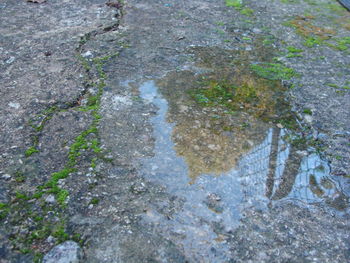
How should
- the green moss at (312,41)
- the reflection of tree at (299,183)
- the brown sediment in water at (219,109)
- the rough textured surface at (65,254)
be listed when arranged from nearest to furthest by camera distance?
the rough textured surface at (65,254)
the reflection of tree at (299,183)
the brown sediment in water at (219,109)
the green moss at (312,41)

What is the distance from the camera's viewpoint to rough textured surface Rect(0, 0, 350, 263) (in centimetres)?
164

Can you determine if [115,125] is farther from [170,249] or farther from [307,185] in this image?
[307,185]

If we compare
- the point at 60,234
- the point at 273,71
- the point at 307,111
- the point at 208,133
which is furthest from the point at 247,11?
the point at 60,234

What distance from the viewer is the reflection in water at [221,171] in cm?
173

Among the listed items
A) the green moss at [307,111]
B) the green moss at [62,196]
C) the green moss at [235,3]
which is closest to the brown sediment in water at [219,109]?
the green moss at [307,111]

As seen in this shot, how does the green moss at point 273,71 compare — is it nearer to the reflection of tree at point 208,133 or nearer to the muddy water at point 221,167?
the muddy water at point 221,167

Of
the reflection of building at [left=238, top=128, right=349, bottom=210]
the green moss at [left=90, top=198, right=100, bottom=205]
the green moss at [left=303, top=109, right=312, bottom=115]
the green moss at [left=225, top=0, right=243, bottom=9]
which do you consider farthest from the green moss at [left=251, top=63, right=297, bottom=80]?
the green moss at [left=90, top=198, right=100, bottom=205]

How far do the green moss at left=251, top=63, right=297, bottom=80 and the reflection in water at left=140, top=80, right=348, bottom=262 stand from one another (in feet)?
2.00

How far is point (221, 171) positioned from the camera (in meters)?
1.99

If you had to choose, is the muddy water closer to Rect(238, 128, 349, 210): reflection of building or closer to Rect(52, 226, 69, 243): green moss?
Rect(238, 128, 349, 210): reflection of building

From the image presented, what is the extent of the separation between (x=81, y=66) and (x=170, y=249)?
5.75 feet

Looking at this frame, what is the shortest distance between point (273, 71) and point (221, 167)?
125 centimetres

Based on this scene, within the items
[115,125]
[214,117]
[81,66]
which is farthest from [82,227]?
[81,66]

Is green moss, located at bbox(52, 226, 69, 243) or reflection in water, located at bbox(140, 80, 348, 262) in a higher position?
green moss, located at bbox(52, 226, 69, 243)
